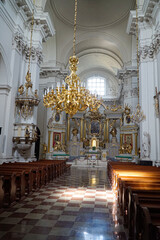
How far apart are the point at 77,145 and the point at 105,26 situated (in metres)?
11.1

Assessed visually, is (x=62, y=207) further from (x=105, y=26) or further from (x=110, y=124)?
(x=110, y=124)

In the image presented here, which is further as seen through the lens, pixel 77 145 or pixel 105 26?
pixel 77 145

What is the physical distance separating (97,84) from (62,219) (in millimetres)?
22213

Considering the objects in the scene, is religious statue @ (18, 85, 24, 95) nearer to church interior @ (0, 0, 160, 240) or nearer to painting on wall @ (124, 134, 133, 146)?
church interior @ (0, 0, 160, 240)

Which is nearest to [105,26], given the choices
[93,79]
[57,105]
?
[93,79]

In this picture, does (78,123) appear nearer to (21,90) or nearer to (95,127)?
(95,127)

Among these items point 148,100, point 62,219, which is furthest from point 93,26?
point 62,219

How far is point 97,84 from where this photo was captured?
24.5m

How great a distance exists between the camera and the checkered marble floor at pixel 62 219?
2.65 m

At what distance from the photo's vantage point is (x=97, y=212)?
3.67m

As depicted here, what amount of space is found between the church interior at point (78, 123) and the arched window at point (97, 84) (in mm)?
128

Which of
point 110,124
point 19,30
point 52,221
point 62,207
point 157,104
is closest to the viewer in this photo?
point 52,221

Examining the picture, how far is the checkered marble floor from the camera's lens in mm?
2648

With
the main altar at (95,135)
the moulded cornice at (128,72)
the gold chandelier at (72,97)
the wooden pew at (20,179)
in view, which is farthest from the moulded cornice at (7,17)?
the moulded cornice at (128,72)
